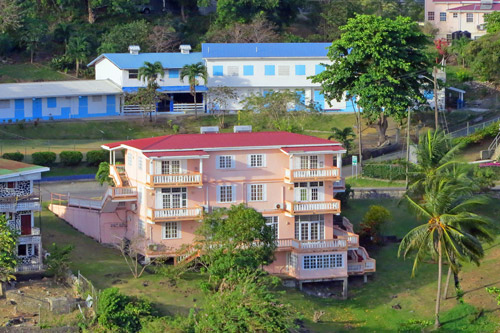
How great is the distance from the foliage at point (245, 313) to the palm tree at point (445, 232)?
901cm

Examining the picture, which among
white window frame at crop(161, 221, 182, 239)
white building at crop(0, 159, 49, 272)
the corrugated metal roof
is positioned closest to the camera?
white building at crop(0, 159, 49, 272)

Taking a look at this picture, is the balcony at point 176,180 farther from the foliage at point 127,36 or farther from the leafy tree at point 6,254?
the foliage at point 127,36

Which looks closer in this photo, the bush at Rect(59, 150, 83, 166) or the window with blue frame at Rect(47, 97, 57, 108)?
the bush at Rect(59, 150, 83, 166)

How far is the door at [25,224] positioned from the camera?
196 feet

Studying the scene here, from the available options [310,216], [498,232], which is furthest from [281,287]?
[498,232]

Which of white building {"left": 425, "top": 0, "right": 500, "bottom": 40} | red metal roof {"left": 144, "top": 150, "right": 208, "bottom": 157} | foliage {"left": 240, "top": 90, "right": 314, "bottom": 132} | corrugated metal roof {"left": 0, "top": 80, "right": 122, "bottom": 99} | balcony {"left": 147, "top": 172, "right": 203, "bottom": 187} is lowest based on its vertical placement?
balcony {"left": 147, "top": 172, "right": 203, "bottom": 187}

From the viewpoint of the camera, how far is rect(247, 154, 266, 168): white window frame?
6316 cm

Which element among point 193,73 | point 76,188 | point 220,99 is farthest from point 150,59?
point 76,188

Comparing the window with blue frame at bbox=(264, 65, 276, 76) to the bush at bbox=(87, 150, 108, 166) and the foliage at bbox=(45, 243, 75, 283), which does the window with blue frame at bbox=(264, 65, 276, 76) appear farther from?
the foliage at bbox=(45, 243, 75, 283)

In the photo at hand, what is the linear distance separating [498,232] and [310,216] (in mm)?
11431

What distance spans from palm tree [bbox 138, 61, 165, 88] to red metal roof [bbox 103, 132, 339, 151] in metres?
21.1

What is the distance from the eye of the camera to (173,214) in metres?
61.2

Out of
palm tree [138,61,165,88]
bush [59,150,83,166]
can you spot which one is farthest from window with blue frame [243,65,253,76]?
bush [59,150,83,166]

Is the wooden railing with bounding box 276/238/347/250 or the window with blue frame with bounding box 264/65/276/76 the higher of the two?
the window with blue frame with bounding box 264/65/276/76
